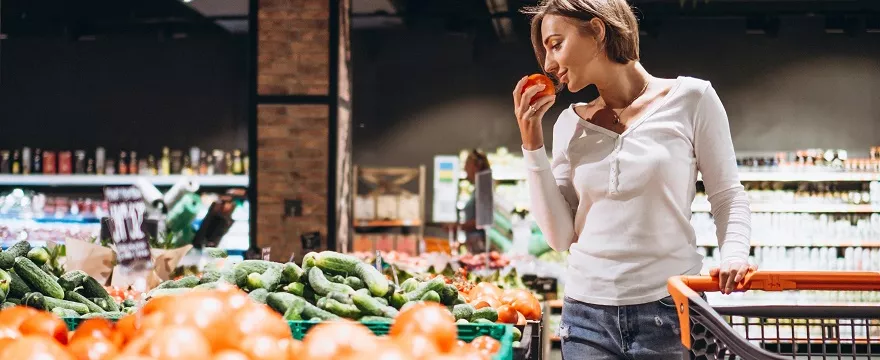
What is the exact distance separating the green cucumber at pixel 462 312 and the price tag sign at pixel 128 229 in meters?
2.14

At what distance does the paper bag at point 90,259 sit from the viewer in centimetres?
355

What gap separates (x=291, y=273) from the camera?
192 cm

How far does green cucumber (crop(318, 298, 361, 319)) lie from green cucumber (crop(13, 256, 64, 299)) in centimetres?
107

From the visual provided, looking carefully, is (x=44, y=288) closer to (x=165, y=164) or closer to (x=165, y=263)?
(x=165, y=263)

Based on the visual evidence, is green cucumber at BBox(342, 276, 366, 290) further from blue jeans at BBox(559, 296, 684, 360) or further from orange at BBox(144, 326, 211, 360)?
orange at BBox(144, 326, 211, 360)

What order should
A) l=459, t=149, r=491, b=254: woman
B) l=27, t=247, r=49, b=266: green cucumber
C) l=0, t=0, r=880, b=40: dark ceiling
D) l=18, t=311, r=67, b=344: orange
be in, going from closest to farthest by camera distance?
l=18, t=311, r=67, b=344: orange, l=27, t=247, r=49, b=266: green cucumber, l=459, t=149, r=491, b=254: woman, l=0, t=0, r=880, b=40: dark ceiling

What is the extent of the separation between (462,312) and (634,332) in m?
0.39

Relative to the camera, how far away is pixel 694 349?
4.51 ft

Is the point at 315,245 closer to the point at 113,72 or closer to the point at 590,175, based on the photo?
the point at 590,175

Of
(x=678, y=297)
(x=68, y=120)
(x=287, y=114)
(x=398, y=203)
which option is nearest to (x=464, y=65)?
(x=398, y=203)

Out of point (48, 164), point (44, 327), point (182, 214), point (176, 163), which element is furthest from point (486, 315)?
point (48, 164)

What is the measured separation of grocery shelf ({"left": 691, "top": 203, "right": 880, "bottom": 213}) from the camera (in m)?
7.15

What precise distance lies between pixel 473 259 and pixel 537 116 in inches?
139

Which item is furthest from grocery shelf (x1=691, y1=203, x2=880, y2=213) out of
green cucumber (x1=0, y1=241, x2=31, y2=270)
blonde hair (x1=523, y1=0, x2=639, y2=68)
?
green cucumber (x1=0, y1=241, x2=31, y2=270)
